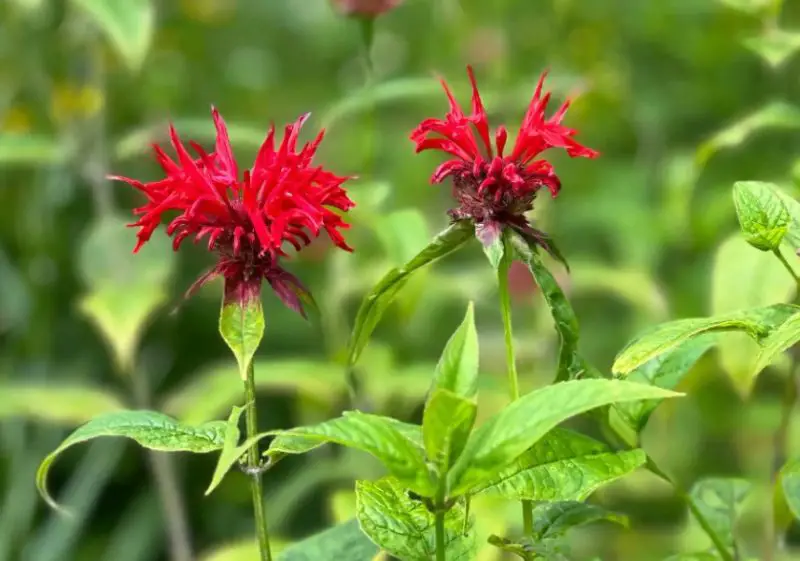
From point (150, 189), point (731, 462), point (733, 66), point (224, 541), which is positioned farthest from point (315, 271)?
point (150, 189)

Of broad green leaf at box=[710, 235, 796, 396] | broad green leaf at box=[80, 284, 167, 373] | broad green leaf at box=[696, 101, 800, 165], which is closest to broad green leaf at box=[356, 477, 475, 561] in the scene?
broad green leaf at box=[710, 235, 796, 396]

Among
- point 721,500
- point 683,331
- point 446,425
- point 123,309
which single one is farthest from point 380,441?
point 123,309

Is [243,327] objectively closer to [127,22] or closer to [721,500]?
[721,500]

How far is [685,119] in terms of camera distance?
1.68 m

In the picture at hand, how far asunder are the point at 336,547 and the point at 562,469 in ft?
0.50

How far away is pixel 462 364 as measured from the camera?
14.3 inches

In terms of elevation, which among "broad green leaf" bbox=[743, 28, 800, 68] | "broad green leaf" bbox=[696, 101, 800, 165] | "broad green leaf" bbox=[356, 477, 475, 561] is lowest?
"broad green leaf" bbox=[356, 477, 475, 561]

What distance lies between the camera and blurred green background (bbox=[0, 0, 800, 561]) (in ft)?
2.93

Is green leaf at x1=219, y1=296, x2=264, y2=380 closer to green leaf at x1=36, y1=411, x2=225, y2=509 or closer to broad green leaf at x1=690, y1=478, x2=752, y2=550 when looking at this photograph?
green leaf at x1=36, y1=411, x2=225, y2=509

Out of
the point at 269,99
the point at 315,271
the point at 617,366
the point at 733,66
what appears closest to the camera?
the point at 617,366

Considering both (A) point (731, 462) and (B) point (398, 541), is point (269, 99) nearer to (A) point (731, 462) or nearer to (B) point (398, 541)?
(A) point (731, 462)

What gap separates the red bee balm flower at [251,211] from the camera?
17.1 inches

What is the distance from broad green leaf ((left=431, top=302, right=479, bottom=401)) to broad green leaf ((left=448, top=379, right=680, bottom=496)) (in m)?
0.02

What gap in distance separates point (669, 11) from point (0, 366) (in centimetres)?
129
